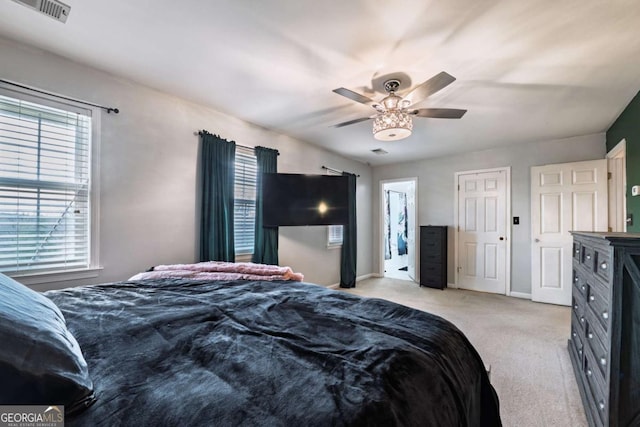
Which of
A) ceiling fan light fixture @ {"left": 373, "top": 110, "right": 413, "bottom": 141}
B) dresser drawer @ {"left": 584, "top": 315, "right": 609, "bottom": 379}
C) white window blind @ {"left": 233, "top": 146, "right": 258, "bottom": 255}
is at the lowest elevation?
dresser drawer @ {"left": 584, "top": 315, "right": 609, "bottom": 379}

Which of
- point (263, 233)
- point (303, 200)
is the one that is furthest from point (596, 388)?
point (263, 233)

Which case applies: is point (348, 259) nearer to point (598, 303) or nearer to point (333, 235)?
point (333, 235)

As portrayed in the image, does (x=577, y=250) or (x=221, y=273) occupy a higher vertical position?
(x=577, y=250)

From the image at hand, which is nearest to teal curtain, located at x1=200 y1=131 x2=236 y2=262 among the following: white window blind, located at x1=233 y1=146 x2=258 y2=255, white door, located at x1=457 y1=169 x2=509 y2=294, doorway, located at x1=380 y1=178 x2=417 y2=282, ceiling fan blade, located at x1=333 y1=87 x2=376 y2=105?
white window blind, located at x1=233 y1=146 x2=258 y2=255

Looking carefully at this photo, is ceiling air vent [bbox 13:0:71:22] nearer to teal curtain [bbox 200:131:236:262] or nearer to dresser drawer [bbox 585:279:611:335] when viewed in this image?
teal curtain [bbox 200:131:236:262]

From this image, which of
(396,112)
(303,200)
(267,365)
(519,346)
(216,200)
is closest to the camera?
(267,365)

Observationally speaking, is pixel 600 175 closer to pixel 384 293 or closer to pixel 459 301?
pixel 459 301

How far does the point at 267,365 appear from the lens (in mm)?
843

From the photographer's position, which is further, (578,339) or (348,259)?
(348,259)

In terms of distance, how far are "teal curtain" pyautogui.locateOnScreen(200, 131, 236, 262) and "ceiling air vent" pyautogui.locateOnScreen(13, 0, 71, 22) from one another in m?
1.43

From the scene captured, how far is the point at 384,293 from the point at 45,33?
16.0 ft

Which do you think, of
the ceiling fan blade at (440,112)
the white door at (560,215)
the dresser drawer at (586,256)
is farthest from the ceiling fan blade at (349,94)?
the white door at (560,215)

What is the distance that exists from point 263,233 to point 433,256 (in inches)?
127

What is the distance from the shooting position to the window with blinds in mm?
2004
